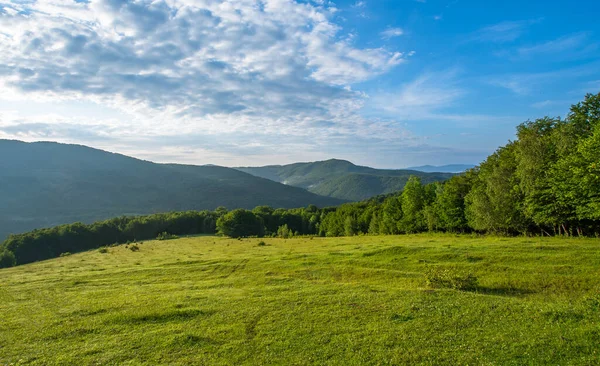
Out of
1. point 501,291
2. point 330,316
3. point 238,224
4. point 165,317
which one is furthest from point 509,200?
point 238,224

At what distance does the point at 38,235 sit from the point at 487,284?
117067mm

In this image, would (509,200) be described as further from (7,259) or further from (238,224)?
(7,259)

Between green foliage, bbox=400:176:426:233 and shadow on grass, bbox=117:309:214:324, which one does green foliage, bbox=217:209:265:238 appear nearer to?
green foliage, bbox=400:176:426:233

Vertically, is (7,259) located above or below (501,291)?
below

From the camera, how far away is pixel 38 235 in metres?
95.0

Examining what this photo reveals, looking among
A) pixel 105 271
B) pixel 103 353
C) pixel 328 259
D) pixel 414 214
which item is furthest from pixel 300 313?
pixel 414 214

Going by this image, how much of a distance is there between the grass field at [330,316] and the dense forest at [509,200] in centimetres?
1296

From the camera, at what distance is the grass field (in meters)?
13.0

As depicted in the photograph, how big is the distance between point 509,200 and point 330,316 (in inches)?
1834

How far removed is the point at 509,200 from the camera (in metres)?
50.9

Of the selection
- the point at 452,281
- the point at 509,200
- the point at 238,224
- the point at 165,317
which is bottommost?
the point at 238,224

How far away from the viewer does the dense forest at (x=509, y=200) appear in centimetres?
4053

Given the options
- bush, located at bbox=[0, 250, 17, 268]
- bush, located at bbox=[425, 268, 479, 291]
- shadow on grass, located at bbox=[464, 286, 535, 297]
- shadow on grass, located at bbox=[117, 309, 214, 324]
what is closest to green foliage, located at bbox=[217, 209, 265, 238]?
bush, located at bbox=[0, 250, 17, 268]

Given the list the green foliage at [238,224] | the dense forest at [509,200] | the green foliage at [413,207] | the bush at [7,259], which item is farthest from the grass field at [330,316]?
the green foliage at [238,224]
